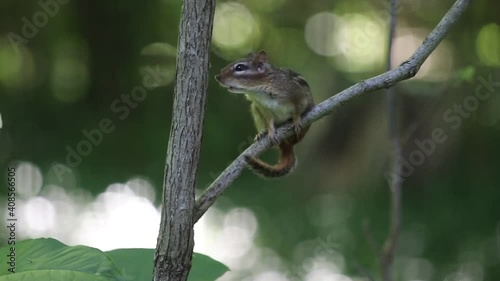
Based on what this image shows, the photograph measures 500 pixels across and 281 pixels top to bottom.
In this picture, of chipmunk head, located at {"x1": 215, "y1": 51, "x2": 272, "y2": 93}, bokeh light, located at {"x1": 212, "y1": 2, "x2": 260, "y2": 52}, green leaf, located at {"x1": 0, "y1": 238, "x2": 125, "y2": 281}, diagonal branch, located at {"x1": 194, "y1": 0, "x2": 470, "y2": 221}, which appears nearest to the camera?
green leaf, located at {"x1": 0, "y1": 238, "x2": 125, "y2": 281}

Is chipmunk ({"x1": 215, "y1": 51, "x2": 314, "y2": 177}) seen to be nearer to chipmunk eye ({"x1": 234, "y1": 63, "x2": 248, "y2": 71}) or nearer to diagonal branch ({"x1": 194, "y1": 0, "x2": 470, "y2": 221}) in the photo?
chipmunk eye ({"x1": 234, "y1": 63, "x2": 248, "y2": 71})

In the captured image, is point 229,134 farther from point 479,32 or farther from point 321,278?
point 479,32

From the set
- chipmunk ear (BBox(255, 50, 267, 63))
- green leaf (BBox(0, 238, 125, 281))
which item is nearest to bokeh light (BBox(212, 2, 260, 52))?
chipmunk ear (BBox(255, 50, 267, 63))

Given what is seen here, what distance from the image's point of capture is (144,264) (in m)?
0.88

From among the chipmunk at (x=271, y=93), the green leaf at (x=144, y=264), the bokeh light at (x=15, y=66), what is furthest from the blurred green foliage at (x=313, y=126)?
the green leaf at (x=144, y=264)

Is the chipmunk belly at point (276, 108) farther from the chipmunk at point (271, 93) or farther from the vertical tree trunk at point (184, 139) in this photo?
the vertical tree trunk at point (184, 139)

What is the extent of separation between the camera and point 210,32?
31.4 inches

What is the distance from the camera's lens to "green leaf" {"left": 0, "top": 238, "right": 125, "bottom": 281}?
705 mm

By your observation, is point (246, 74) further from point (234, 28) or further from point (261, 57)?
point (234, 28)

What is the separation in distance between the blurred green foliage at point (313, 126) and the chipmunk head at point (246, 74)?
0.64m

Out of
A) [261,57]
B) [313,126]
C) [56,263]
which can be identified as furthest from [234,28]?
[56,263]

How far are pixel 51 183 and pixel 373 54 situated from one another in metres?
1.01

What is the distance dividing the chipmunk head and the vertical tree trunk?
1.54ft

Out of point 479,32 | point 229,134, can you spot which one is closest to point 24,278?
point 229,134
